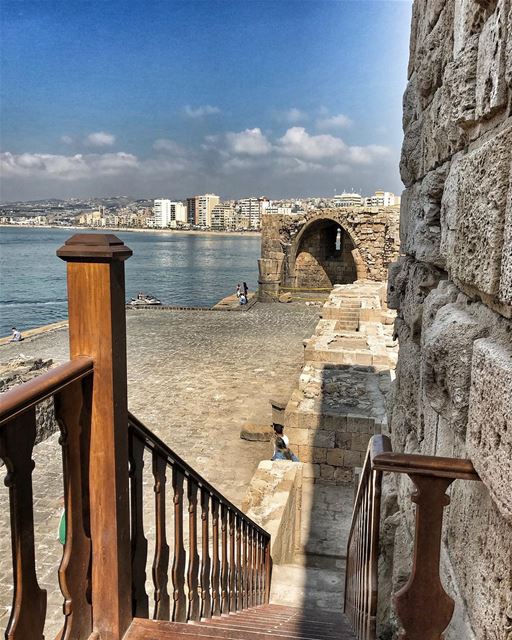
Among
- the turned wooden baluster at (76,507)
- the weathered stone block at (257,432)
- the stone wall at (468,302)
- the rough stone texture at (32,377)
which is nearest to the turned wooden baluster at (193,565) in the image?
the turned wooden baluster at (76,507)

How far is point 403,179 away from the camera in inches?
130

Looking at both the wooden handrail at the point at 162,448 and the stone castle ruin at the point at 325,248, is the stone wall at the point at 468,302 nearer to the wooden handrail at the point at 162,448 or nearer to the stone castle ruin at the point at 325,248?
the wooden handrail at the point at 162,448

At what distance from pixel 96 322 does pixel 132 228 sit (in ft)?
669

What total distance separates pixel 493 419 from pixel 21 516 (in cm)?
118

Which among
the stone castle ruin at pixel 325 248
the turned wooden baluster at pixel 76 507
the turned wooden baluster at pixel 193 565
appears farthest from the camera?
the stone castle ruin at pixel 325 248

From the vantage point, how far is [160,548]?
2066 mm

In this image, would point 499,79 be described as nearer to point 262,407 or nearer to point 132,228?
point 262,407

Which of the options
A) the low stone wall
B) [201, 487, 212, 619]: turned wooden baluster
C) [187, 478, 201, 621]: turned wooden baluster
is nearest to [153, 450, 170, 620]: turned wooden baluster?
[187, 478, 201, 621]: turned wooden baluster

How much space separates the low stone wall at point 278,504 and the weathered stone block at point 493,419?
368cm

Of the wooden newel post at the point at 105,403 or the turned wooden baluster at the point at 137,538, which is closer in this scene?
the wooden newel post at the point at 105,403

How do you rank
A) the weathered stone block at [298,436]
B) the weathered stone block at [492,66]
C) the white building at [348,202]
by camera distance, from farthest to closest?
the white building at [348,202]
the weathered stone block at [298,436]
the weathered stone block at [492,66]

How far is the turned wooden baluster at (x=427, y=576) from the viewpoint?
1.34m

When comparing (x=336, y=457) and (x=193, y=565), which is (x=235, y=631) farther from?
(x=336, y=457)

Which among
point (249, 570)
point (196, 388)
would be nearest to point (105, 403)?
point (249, 570)
